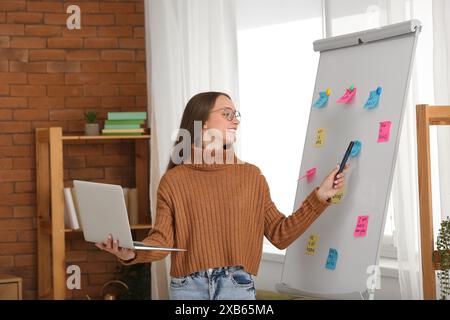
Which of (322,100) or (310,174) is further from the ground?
(322,100)

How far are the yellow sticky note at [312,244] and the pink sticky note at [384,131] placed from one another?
476 millimetres

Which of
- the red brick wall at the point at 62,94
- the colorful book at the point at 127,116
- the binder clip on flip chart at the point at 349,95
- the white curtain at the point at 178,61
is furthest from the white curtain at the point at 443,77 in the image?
the red brick wall at the point at 62,94

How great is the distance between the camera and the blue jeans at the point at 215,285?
3.07 m

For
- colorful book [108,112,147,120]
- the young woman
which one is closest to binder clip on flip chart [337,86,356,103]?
the young woman

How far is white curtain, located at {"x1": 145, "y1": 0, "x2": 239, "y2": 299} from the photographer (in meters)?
4.66

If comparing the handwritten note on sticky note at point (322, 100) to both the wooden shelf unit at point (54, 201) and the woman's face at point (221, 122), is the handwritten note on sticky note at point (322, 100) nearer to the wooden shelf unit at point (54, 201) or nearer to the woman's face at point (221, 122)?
the woman's face at point (221, 122)

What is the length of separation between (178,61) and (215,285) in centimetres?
210

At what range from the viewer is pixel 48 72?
5.42 metres

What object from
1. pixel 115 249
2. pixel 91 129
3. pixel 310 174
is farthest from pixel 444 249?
pixel 91 129

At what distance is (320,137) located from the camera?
338 centimetres

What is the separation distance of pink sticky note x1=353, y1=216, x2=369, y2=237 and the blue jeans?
0.42 meters

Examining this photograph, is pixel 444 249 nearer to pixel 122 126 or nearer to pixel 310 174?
pixel 310 174

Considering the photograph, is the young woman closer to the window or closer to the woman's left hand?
the woman's left hand

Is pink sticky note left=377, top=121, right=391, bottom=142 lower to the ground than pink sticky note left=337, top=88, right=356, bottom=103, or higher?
lower
